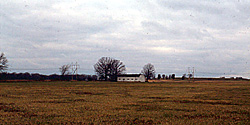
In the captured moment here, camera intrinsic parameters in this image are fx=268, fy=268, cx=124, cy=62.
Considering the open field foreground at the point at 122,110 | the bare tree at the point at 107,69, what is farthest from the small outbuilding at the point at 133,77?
the open field foreground at the point at 122,110

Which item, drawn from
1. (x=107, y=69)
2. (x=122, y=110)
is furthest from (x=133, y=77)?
(x=122, y=110)

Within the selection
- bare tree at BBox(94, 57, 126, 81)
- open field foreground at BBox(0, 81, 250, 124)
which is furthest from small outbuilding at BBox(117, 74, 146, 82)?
open field foreground at BBox(0, 81, 250, 124)

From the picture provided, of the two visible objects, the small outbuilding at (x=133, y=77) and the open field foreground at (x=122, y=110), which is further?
the small outbuilding at (x=133, y=77)

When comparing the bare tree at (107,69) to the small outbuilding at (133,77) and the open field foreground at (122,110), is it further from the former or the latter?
the open field foreground at (122,110)

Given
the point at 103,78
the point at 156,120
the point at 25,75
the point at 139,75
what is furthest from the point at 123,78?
the point at 156,120

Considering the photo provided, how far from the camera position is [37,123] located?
34.2 feet

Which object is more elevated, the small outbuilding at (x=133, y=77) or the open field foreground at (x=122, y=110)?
the small outbuilding at (x=133, y=77)

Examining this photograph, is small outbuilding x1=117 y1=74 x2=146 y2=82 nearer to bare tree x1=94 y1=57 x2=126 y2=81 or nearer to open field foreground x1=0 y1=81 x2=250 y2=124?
bare tree x1=94 y1=57 x2=126 y2=81

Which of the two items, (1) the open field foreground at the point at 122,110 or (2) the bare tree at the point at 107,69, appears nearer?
(1) the open field foreground at the point at 122,110

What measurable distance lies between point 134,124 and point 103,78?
4952 inches

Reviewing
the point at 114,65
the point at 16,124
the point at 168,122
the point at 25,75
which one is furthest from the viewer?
the point at 114,65

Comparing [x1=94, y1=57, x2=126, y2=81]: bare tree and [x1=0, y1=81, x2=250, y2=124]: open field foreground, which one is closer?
[x1=0, y1=81, x2=250, y2=124]: open field foreground

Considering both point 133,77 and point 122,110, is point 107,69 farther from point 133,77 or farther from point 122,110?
point 122,110

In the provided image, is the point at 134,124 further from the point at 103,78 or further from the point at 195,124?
the point at 103,78
